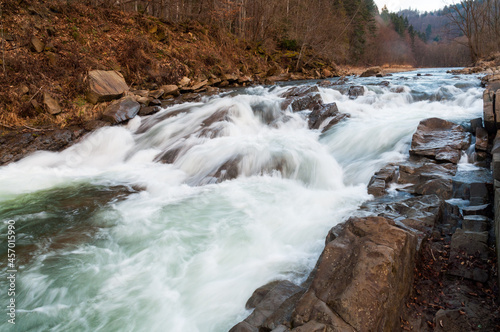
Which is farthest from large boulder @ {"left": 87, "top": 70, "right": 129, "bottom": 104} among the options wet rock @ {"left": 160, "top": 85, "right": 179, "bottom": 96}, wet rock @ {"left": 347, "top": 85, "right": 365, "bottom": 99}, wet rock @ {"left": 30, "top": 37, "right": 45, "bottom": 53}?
wet rock @ {"left": 347, "top": 85, "right": 365, "bottom": 99}

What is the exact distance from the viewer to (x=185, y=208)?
221 inches

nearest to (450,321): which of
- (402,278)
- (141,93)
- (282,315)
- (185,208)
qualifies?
(402,278)

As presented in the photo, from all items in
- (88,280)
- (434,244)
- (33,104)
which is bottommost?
(88,280)

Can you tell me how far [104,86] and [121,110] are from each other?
1.15 m

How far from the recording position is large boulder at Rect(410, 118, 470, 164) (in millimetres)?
5945

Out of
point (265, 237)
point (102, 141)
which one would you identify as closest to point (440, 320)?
point (265, 237)

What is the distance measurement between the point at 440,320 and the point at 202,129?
25.1ft

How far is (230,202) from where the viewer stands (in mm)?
5766

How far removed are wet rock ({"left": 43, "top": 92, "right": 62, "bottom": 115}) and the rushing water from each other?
4.52 feet

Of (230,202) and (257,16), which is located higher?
(257,16)

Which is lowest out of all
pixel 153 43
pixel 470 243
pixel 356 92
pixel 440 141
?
pixel 470 243

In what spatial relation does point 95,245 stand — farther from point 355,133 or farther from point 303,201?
point 355,133

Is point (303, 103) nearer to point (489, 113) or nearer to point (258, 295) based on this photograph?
point (489, 113)

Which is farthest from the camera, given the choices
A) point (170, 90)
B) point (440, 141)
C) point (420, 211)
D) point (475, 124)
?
point (170, 90)
